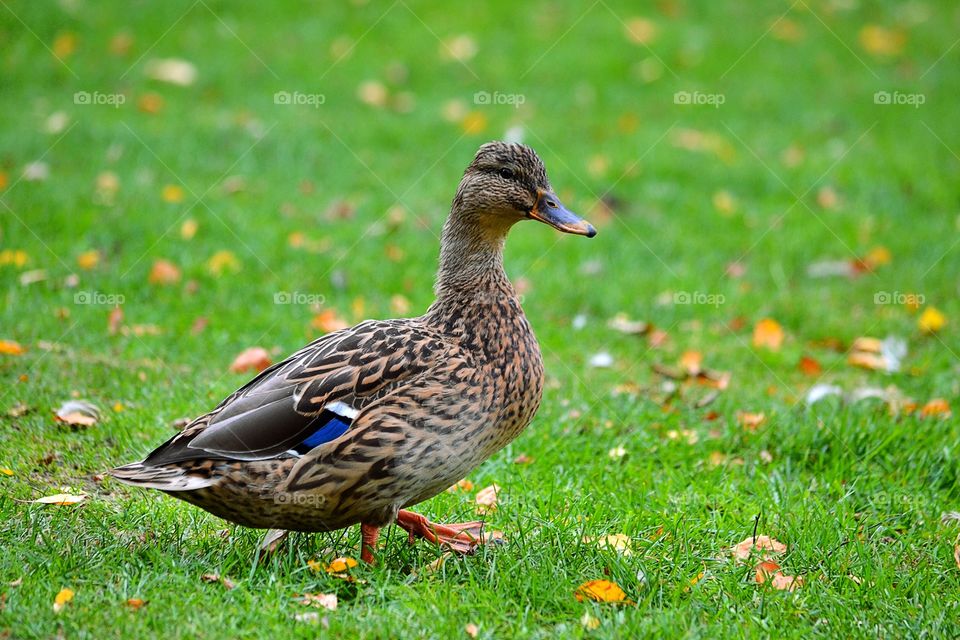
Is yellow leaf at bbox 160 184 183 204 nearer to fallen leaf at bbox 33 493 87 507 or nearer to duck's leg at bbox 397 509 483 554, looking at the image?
fallen leaf at bbox 33 493 87 507

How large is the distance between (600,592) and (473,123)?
634cm

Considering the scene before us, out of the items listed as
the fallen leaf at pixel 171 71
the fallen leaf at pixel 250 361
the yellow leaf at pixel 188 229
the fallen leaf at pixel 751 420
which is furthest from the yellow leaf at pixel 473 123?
the fallen leaf at pixel 751 420

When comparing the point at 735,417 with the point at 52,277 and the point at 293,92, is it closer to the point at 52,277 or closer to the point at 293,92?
the point at 52,277

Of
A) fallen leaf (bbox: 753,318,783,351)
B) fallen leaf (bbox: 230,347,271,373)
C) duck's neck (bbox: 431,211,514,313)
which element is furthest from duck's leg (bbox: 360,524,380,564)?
fallen leaf (bbox: 753,318,783,351)

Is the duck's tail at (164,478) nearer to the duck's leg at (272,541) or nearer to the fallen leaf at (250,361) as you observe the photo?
the duck's leg at (272,541)

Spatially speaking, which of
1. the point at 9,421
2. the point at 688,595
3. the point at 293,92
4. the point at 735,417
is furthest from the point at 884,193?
the point at 9,421

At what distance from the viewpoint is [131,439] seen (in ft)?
14.5

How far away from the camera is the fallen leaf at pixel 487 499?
4.09 meters

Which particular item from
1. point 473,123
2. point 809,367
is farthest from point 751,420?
point 473,123

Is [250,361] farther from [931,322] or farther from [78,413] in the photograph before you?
[931,322]

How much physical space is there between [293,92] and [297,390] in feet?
21.4

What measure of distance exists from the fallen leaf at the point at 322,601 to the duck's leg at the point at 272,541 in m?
0.38

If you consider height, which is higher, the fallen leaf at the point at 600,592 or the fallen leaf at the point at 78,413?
the fallen leaf at the point at 78,413

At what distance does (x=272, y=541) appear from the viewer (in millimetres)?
3613
